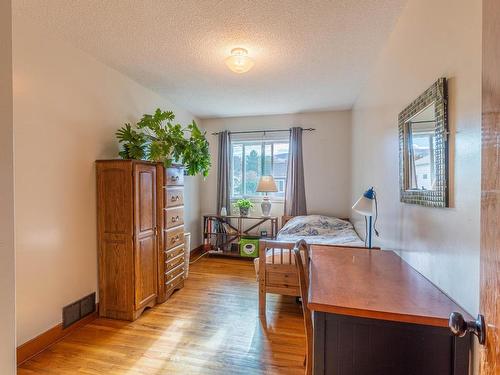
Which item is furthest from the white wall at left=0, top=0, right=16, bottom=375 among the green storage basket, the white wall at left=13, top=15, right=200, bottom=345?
the green storage basket

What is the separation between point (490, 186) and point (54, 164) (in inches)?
107

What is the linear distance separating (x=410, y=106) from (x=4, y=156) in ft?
6.33

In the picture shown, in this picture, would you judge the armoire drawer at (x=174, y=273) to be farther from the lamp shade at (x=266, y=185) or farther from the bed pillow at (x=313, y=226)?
the lamp shade at (x=266, y=185)

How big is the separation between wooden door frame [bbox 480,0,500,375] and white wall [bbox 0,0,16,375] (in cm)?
132

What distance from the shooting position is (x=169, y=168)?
3086mm

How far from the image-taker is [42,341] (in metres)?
2.09

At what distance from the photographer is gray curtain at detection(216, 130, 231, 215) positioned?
4859 millimetres

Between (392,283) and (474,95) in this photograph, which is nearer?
(474,95)

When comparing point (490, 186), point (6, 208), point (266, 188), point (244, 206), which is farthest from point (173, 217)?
point (490, 186)

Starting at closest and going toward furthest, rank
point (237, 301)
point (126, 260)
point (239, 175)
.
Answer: point (126, 260)
point (237, 301)
point (239, 175)

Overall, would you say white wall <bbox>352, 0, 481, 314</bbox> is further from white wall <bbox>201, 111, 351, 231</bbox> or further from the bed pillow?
white wall <bbox>201, 111, 351, 231</bbox>

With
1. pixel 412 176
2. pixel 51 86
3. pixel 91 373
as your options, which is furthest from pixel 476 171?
pixel 51 86

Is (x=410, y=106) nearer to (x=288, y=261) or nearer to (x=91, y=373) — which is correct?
(x=288, y=261)

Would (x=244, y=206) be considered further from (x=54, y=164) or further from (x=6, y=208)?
(x=6, y=208)
